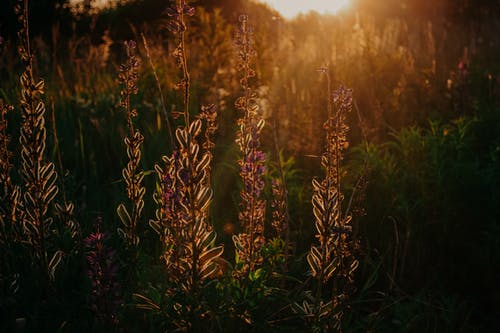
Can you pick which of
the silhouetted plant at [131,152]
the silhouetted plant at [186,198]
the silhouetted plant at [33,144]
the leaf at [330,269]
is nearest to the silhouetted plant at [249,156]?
the silhouetted plant at [186,198]

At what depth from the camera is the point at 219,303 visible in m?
1.69

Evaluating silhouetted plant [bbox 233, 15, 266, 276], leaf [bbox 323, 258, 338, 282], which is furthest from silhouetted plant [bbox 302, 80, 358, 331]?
silhouetted plant [bbox 233, 15, 266, 276]

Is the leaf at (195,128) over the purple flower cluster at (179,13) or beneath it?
beneath

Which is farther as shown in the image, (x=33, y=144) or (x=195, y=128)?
(x=33, y=144)

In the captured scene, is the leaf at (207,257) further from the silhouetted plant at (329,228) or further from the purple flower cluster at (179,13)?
the purple flower cluster at (179,13)

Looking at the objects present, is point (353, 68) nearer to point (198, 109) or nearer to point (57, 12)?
point (198, 109)

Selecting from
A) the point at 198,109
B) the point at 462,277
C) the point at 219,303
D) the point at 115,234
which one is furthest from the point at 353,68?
the point at 219,303

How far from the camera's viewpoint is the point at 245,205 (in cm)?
284

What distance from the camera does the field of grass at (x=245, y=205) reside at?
164 cm

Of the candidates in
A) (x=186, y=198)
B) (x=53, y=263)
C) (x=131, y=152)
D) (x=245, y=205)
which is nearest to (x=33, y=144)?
(x=131, y=152)

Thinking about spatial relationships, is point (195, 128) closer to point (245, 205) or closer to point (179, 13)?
point (179, 13)

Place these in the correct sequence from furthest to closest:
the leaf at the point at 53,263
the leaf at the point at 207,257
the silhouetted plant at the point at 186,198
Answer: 1. the leaf at the point at 53,263
2. the leaf at the point at 207,257
3. the silhouetted plant at the point at 186,198

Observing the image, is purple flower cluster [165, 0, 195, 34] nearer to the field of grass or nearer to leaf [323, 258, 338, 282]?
the field of grass

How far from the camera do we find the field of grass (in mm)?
1637
